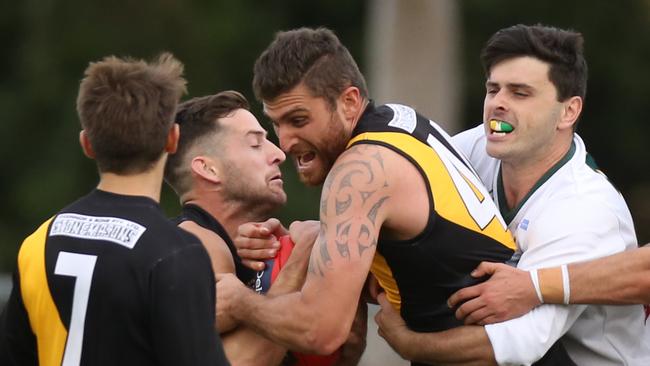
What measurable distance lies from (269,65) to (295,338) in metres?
1.00

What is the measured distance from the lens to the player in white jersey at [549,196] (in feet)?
16.8

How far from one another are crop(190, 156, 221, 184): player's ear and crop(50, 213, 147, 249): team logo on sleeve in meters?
1.25

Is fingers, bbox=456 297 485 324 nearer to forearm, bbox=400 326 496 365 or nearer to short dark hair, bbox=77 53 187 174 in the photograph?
forearm, bbox=400 326 496 365

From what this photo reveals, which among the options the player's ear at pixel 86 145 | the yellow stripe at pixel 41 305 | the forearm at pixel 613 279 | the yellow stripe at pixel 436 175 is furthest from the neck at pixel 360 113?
the yellow stripe at pixel 41 305

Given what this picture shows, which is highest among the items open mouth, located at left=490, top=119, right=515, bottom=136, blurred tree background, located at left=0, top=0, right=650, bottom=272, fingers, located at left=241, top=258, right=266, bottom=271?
open mouth, located at left=490, top=119, right=515, bottom=136

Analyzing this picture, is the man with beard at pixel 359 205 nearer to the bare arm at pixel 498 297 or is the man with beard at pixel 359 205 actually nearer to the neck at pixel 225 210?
the bare arm at pixel 498 297

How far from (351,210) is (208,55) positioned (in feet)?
46.0

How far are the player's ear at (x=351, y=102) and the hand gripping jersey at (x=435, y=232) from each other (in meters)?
0.04

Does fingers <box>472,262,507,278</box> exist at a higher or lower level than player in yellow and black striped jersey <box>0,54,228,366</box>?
lower

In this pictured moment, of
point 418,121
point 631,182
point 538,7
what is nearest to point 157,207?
point 418,121

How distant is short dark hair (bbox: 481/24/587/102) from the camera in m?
5.40

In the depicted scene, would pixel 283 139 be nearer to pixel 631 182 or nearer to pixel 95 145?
pixel 95 145

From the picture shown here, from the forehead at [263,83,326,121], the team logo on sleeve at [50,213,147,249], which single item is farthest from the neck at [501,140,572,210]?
the team logo on sleeve at [50,213,147,249]

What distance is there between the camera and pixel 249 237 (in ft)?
17.4
